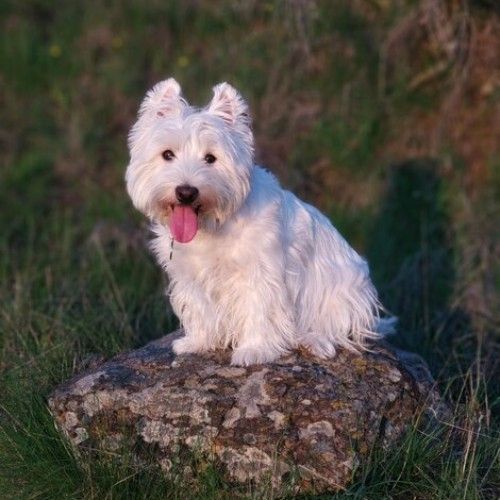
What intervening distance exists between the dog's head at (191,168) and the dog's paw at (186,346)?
2.58 feet

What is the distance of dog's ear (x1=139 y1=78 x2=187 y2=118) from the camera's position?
6.00m

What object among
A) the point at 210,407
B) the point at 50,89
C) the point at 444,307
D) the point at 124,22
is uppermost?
the point at 124,22

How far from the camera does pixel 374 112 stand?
37.7ft

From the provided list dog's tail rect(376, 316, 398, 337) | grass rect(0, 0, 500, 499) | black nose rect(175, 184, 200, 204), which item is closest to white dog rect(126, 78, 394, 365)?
black nose rect(175, 184, 200, 204)

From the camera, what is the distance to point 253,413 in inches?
220

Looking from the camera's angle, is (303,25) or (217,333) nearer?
(217,333)

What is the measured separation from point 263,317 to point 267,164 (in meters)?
5.68

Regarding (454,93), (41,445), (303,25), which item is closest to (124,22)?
(303,25)

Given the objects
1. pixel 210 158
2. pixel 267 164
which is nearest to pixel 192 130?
pixel 210 158

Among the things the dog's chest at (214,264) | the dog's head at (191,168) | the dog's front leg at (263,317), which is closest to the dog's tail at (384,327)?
the dog's front leg at (263,317)

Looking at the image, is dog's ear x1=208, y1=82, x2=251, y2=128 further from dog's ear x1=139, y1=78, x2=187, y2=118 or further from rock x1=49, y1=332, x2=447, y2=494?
rock x1=49, y1=332, x2=447, y2=494

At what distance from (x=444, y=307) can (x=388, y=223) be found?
167 cm

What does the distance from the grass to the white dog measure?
2.87 ft

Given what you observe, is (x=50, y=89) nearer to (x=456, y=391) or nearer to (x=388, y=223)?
(x=388, y=223)
